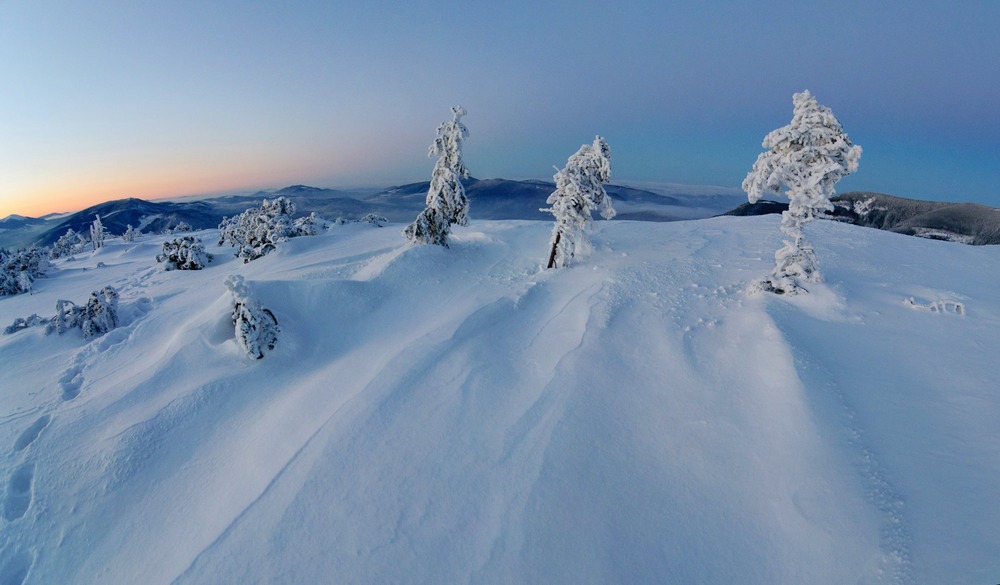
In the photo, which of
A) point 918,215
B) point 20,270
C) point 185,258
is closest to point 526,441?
point 185,258

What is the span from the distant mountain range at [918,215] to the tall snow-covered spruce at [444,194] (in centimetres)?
4950

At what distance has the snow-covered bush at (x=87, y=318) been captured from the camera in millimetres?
11789

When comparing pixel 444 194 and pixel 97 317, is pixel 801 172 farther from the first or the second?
pixel 97 317

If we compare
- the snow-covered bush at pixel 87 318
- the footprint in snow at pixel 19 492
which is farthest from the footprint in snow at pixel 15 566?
the snow-covered bush at pixel 87 318

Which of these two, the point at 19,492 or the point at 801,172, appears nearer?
the point at 19,492

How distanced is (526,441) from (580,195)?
371 inches

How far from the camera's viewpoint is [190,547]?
511 cm

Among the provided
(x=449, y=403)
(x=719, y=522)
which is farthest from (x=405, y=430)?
(x=719, y=522)

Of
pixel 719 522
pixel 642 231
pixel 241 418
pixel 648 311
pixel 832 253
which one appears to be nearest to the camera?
pixel 719 522

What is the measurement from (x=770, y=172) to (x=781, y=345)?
5.45 metres

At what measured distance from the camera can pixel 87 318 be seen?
11.9m

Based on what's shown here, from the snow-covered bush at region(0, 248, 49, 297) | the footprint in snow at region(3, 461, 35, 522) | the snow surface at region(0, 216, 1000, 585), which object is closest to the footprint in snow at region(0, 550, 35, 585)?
the snow surface at region(0, 216, 1000, 585)

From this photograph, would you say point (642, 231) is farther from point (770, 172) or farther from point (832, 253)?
point (770, 172)

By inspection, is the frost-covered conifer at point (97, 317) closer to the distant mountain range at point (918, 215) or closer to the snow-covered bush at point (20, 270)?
the snow-covered bush at point (20, 270)
